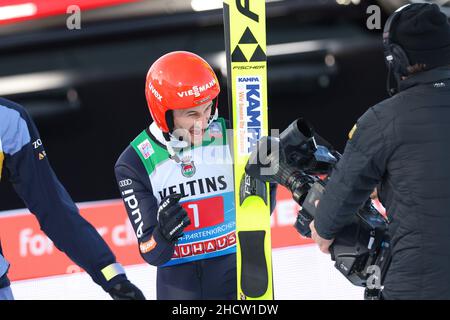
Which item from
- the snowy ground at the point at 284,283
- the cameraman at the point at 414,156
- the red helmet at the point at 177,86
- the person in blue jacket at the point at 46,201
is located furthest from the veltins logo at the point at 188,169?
the snowy ground at the point at 284,283

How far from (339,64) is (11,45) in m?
2.39

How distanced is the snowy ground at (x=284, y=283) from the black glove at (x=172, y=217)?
6.82 ft

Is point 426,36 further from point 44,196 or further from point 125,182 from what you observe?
point 44,196

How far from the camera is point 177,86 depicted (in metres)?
3.42

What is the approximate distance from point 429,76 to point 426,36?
0.13m

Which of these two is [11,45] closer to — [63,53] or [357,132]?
[63,53]

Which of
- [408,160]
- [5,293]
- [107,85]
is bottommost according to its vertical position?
→ [107,85]

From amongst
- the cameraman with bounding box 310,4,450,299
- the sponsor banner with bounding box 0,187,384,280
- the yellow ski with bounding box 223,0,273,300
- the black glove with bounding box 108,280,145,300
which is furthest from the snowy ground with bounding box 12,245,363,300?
the cameraman with bounding box 310,4,450,299

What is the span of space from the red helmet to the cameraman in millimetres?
805

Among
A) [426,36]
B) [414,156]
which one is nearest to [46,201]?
[414,156]

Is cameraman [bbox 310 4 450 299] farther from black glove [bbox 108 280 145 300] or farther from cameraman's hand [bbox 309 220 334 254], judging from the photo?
black glove [bbox 108 280 145 300]

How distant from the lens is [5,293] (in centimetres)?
310

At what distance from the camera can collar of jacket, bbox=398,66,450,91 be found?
9.08 ft

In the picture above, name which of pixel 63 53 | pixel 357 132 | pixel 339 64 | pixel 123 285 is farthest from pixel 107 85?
pixel 357 132
